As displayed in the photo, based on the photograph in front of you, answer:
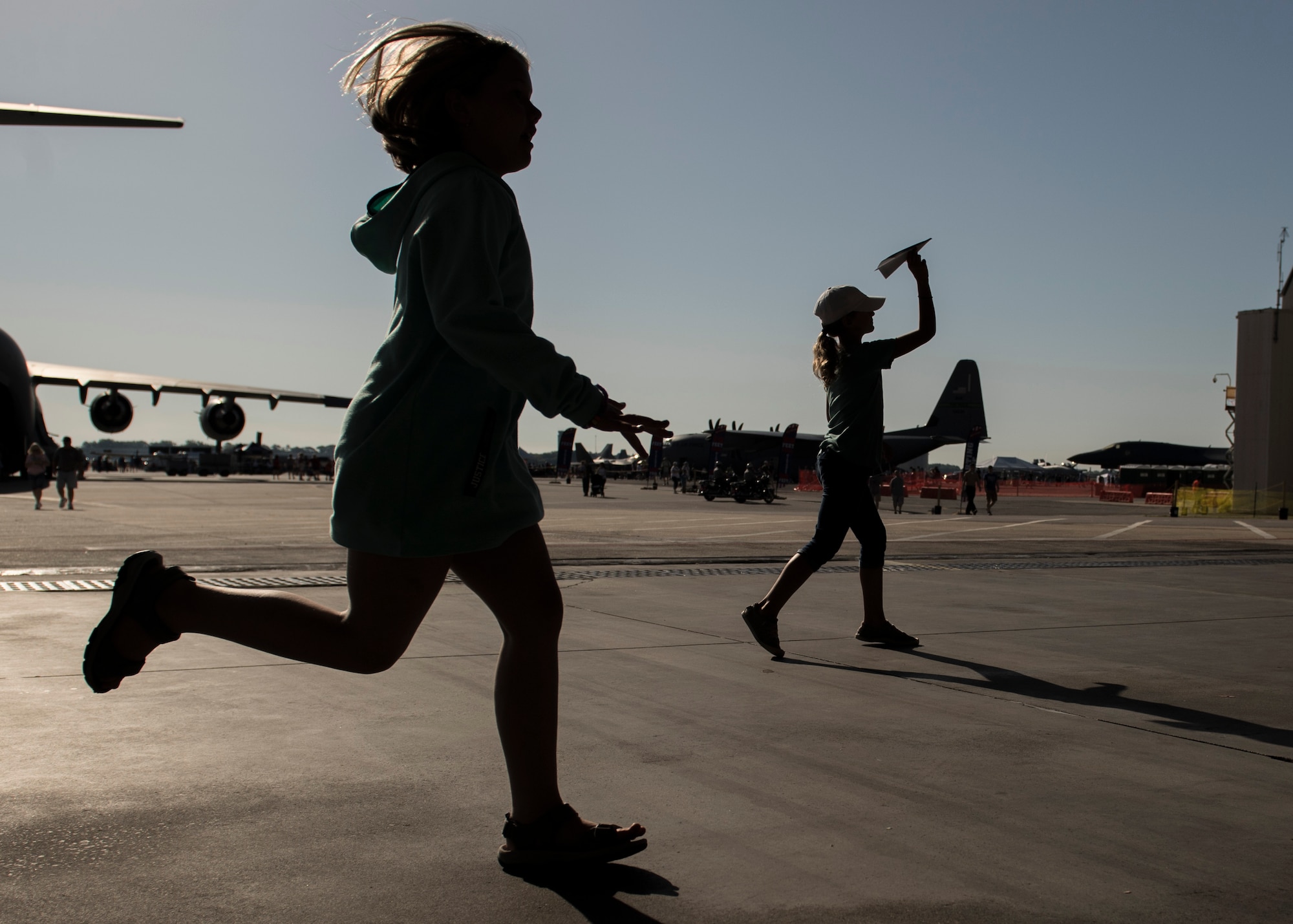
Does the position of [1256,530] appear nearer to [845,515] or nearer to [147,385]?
[845,515]

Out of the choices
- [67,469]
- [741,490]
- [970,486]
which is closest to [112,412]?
[67,469]

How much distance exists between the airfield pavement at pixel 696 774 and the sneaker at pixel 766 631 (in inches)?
4.4

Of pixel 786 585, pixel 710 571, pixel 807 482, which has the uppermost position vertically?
pixel 807 482

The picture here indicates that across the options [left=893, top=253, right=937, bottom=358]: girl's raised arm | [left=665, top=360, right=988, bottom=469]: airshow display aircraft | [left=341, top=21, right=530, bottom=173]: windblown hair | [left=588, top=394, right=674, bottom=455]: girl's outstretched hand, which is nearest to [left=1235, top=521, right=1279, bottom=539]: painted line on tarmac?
[left=893, top=253, right=937, bottom=358]: girl's raised arm

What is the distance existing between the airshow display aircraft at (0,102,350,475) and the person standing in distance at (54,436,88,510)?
6.19 metres

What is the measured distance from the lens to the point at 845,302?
5.00 meters

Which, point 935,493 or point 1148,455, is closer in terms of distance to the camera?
point 935,493

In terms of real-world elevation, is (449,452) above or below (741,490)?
above

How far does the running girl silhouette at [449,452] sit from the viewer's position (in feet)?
6.56

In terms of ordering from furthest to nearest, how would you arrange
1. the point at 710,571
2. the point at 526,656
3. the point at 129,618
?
the point at 710,571 → the point at 129,618 → the point at 526,656

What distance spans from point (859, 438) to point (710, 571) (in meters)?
3.48

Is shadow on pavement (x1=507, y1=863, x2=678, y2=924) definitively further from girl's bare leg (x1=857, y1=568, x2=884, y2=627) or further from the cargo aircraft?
the cargo aircraft

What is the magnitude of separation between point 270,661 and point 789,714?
2.09m

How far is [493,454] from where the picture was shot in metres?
2.03
